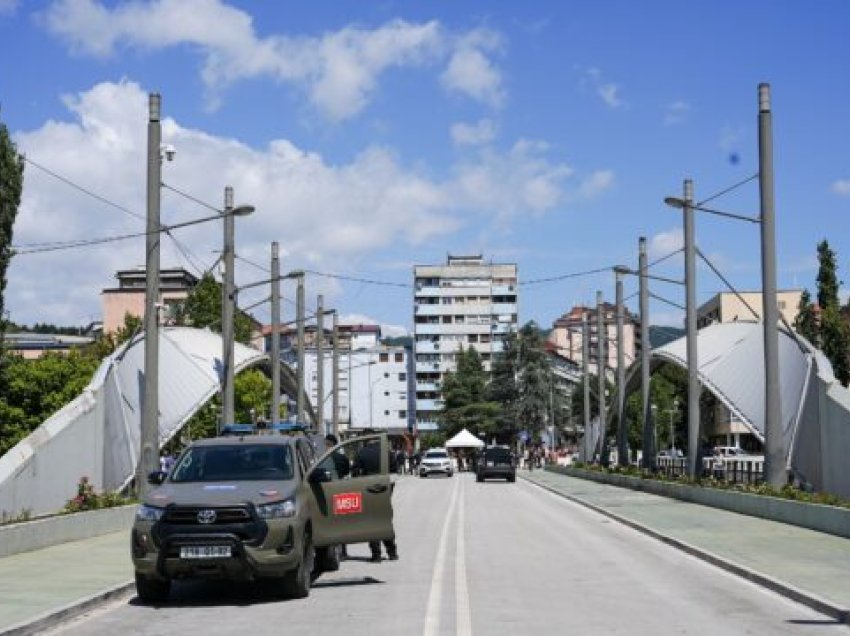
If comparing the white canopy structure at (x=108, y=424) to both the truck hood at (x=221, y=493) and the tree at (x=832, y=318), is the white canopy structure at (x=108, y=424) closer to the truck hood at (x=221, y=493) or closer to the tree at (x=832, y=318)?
the truck hood at (x=221, y=493)

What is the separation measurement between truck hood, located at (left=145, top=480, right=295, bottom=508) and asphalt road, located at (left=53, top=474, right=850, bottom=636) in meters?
1.11

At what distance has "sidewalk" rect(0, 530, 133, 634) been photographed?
40.3 feet

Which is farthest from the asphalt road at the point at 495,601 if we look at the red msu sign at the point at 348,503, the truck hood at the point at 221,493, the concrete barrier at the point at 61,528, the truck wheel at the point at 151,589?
the concrete barrier at the point at 61,528

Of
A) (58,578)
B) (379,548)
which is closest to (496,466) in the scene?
(379,548)

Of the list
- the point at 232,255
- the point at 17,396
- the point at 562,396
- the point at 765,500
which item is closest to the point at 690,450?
the point at 765,500

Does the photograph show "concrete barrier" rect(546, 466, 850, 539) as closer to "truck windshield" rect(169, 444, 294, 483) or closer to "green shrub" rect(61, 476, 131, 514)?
"truck windshield" rect(169, 444, 294, 483)

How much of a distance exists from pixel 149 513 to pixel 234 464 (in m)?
1.49

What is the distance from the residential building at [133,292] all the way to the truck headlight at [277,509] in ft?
363

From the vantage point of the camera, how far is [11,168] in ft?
135

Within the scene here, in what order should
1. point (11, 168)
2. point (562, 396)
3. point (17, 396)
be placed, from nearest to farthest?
point (11, 168) < point (17, 396) < point (562, 396)

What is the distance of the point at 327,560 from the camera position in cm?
1642

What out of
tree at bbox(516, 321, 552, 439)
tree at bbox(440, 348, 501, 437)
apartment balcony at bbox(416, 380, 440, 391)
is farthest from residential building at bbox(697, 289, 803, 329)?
apartment balcony at bbox(416, 380, 440, 391)

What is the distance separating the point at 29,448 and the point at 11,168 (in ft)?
58.8

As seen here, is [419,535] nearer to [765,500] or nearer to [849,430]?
[765,500]
